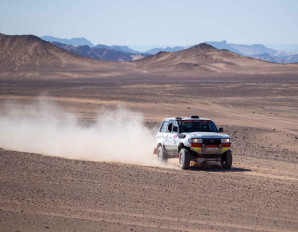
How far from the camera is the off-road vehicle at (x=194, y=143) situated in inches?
620

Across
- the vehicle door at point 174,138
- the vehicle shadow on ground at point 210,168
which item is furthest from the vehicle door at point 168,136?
the vehicle shadow on ground at point 210,168

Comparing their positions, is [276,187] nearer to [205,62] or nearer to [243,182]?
[243,182]

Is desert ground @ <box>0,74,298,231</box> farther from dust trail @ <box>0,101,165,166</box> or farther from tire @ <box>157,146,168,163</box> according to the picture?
dust trail @ <box>0,101,165,166</box>

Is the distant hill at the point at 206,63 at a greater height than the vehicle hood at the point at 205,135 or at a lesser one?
greater

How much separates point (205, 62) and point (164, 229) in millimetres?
162776

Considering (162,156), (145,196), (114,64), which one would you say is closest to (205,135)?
(162,156)

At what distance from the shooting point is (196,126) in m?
A: 17.0

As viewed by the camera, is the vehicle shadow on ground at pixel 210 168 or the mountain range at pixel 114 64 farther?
the mountain range at pixel 114 64

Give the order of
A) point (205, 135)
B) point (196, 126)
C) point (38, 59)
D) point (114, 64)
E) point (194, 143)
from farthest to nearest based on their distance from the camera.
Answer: point (114, 64) → point (38, 59) → point (196, 126) → point (205, 135) → point (194, 143)

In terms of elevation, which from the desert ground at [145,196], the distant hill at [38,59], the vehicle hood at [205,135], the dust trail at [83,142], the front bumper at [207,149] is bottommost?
the dust trail at [83,142]

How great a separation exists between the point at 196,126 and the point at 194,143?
4.49 feet

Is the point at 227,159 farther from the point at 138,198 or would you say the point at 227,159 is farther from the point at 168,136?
the point at 138,198

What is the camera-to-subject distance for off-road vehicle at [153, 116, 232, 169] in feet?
51.7

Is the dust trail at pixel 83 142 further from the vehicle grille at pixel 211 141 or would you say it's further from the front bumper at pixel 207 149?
the vehicle grille at pixel 211 141
